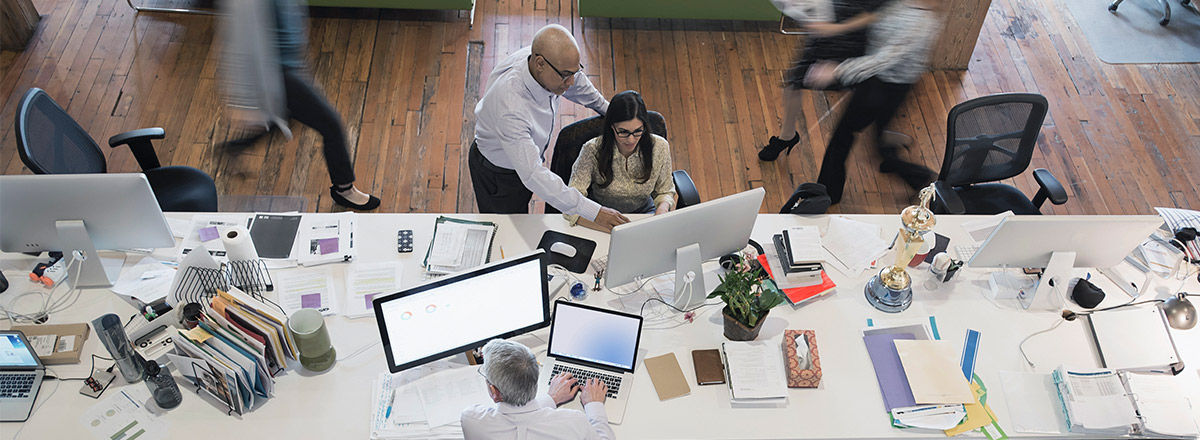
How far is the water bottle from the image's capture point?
265 cm

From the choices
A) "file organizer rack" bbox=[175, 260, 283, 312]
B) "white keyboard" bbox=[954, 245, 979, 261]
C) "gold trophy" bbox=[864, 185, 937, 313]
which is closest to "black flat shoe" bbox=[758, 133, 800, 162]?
"white keyboard" bbox=[954, 245, 979, 261]

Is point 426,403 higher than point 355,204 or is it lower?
higher

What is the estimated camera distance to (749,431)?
2719 mm

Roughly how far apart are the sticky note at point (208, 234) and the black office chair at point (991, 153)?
3.15m

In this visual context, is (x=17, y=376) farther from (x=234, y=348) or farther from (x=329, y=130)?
(x=329, y=130)

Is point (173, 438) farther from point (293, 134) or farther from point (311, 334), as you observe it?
point (293, 134)

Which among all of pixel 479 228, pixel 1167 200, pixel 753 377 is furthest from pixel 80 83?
pixel 1167 200

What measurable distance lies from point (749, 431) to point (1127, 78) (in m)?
4.58

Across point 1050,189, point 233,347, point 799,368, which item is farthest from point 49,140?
point 1050,189

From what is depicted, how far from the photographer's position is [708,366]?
9.48ft

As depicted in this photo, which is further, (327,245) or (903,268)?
(327,245)

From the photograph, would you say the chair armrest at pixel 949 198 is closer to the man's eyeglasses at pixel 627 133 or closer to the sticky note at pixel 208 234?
the man's eyeglasses at pixel 627 133

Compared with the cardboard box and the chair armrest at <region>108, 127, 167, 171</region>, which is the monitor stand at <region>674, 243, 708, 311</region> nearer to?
the cardboard box

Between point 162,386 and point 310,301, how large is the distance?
568mm
